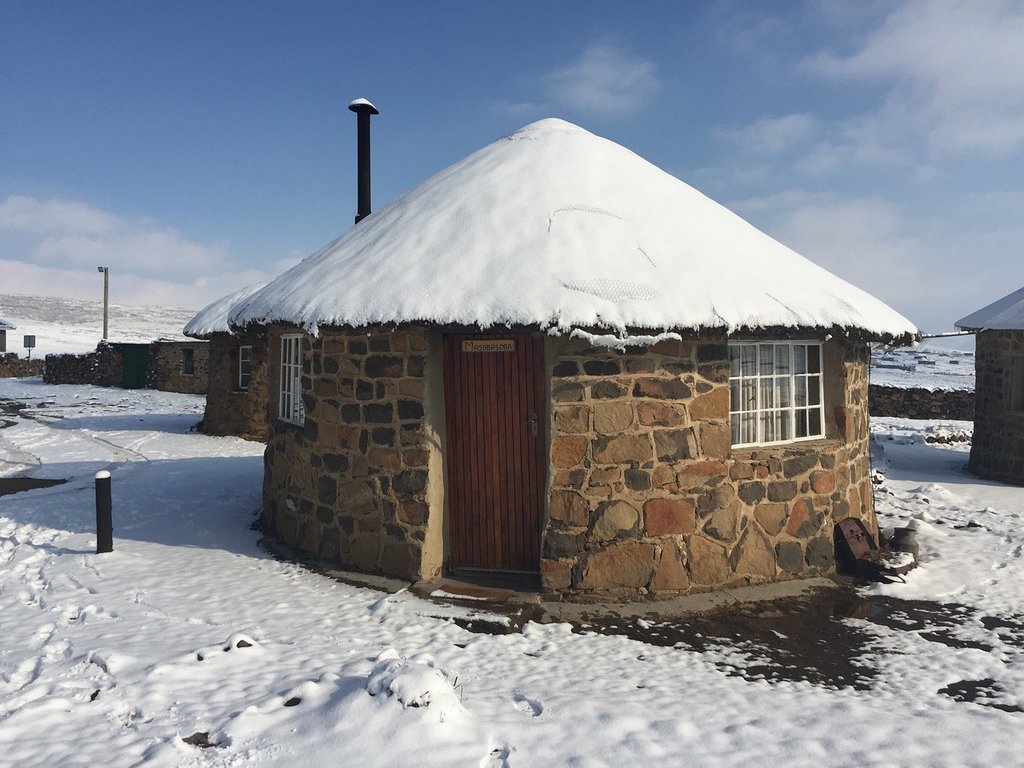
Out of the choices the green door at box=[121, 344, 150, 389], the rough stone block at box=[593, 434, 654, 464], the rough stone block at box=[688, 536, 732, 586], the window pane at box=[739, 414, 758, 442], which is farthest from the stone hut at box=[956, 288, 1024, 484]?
the green door at box=[121, 344, 150, 389]

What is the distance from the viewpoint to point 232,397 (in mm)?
14797

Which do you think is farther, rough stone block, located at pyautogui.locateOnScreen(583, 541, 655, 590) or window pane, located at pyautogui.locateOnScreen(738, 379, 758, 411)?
window pane, located at pyautogui.locateOnScreen(738, 379, 758, 411)

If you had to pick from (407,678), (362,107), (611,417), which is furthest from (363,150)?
(407,678)

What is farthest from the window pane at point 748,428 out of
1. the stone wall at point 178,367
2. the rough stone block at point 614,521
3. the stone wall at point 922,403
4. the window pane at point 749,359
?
the stone wall at point 178,367

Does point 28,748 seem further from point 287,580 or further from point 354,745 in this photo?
point 287,580

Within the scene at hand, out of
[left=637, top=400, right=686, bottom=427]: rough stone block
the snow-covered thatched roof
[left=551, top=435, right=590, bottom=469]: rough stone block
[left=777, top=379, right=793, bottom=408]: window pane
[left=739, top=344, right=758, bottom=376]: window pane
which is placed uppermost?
the snow-covered thatched roof

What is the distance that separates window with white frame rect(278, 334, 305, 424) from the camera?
23.7 feet

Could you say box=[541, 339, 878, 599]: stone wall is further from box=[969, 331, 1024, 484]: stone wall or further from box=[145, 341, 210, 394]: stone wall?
box=[145, 341, 210, 394]: stone wall

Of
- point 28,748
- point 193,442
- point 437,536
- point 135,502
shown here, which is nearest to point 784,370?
point 437,536

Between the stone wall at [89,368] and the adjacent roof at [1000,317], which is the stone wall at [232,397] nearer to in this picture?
the adjacent roof at [1000,317]

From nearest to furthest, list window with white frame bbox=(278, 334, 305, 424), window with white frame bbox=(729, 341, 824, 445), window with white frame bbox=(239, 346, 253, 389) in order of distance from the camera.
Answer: window with white frame bbox=(729, 341, 824, 445) → window with white frame bbox=(278, 334, 305, 424) → window with white frame bbox=(239, 346, 253, 389)

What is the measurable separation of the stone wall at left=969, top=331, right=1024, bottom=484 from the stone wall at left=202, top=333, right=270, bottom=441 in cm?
1369

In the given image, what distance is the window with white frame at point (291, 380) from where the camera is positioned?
7223 millimetres

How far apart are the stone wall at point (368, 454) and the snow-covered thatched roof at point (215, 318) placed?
8757mm
